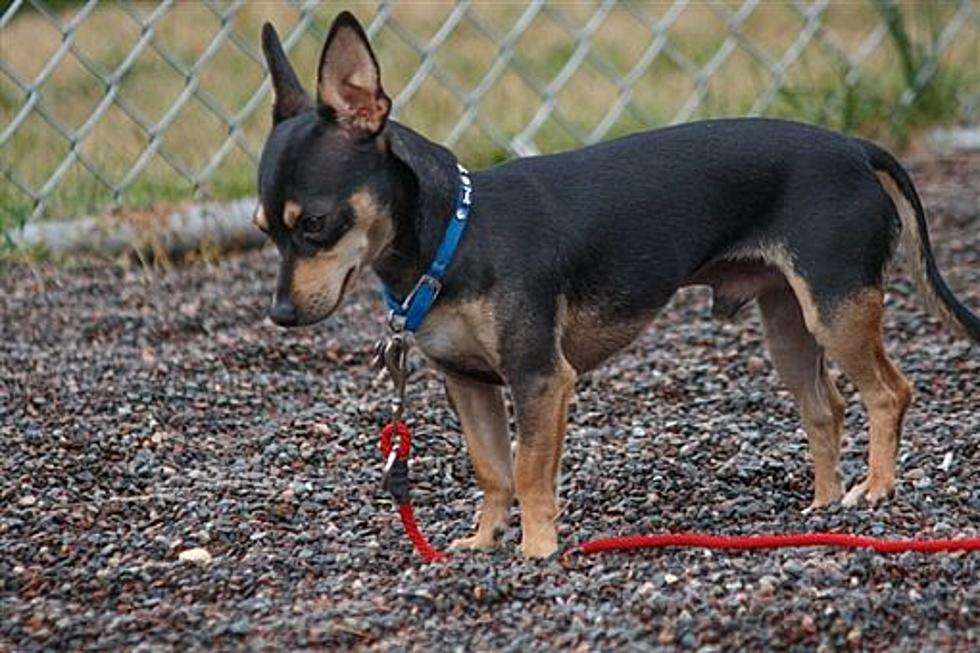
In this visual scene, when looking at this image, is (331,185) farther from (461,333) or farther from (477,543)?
(477,543)

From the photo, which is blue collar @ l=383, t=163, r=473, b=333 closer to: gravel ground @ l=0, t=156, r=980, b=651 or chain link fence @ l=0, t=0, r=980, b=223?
gravel ground @ l=0, t=156, r=980, b=651

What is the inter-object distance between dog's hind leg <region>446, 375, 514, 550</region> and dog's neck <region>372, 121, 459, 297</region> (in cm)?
29

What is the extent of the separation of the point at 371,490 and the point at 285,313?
769mm

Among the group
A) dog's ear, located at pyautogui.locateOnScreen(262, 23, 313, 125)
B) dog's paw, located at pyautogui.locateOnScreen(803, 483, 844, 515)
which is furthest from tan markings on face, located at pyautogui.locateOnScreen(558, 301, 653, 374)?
dog's ear, located at pyautogui.locateOnScreen(262, 23, 313, 125)

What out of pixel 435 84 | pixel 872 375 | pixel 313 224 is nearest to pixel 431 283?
pixel 313 224

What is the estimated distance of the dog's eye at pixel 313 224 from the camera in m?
3.42

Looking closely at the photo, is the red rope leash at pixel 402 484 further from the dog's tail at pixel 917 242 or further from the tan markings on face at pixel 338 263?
the dog's tail at pixel 917 242

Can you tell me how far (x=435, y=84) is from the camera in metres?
7.75

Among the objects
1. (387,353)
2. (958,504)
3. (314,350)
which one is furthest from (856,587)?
(314,350)

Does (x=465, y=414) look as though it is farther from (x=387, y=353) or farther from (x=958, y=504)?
(x=958, y=504)

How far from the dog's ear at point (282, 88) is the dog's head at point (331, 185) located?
10 cm

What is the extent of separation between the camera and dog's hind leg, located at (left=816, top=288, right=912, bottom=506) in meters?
3.84

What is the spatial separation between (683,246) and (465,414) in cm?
52

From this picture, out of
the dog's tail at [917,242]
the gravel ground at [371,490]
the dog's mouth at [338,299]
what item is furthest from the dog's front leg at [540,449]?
the dog's tail at [917,242]
